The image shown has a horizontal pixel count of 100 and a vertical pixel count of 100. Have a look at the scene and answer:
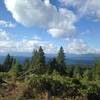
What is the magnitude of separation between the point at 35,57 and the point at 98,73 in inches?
837

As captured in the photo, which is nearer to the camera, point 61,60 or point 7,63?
point 61,60

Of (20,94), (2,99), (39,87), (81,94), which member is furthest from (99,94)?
(2,99)

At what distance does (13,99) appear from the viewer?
15008mm

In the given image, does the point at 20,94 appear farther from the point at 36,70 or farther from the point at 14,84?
the point at 36,70

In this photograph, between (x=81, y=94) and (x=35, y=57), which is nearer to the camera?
(x=81, y=94)

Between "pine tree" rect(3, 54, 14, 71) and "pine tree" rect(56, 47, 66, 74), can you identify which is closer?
"pine tree" rect(56, 47, 66, 74)

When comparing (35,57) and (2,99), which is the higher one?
(35,57)

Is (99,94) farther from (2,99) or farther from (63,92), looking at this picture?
(2,99)

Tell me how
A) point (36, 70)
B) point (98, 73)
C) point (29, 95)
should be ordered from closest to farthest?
1. point (29, 95)
2. point (36, 70)
3. point (98, 73)

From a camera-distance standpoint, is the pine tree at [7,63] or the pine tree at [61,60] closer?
the pine tree at [61,60]

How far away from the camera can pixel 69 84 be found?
1630 cm

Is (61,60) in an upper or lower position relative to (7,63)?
upper

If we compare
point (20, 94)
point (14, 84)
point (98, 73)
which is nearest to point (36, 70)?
point (14, 84)

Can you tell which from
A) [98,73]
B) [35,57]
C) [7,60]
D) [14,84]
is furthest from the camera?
[7,60]
